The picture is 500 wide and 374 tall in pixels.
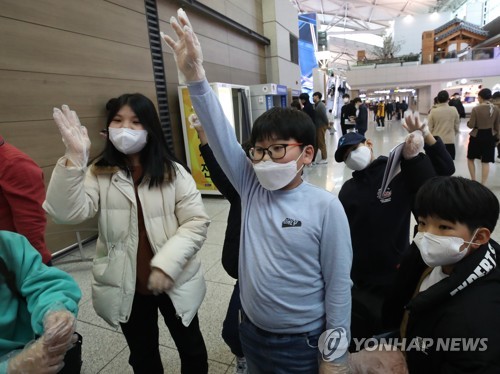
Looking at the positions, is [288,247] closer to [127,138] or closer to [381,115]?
[127,138]

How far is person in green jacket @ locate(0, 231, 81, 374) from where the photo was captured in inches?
31.0

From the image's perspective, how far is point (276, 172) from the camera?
0.98m

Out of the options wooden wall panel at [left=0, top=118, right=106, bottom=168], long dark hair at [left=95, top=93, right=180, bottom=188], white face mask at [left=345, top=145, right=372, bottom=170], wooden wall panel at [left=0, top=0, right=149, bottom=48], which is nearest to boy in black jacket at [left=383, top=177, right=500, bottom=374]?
white face mask at [left=345, top=145, right=372, bottom=170]

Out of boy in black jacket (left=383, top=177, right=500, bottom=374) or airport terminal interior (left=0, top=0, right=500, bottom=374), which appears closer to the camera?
boy in black jacket (left=383, top=177, right=500, bottom=374)

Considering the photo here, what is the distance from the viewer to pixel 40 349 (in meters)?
0.78

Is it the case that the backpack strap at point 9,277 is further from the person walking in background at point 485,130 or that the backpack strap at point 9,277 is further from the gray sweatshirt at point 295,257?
the person walking in background at point 485,130

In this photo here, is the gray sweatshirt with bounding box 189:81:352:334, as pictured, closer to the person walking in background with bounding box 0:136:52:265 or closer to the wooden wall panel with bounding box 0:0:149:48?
the person walking in background with bounding box 0:136:52:265

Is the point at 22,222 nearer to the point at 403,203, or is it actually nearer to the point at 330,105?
the point at 403,203

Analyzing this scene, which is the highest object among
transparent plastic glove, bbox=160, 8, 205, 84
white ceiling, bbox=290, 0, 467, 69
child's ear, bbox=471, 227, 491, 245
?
white ceiling, bbox=290, 0, 467, 69

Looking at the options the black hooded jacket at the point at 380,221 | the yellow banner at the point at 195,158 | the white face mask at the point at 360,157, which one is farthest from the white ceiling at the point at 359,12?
the black hooded jacket at the point at 380,221

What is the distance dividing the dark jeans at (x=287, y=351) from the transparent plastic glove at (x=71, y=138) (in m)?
0.88

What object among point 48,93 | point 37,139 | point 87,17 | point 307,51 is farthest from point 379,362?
point 307,51

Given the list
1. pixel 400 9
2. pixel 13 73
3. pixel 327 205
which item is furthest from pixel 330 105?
pixel 327 205

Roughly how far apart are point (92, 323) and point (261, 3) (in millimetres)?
9141
